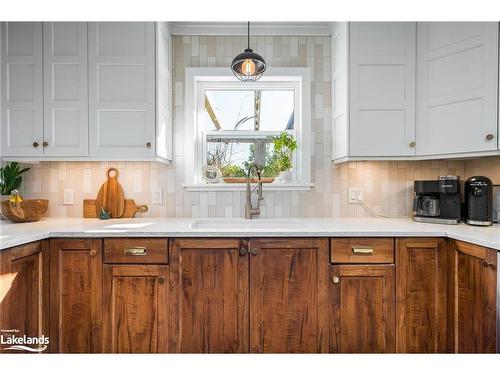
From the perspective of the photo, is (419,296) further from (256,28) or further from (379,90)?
(256,28)

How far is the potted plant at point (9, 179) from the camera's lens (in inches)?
81.6

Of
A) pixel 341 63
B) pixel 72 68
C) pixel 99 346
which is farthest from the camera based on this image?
pixel 341 63

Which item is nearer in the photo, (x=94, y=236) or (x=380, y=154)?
(x=94, y=236)

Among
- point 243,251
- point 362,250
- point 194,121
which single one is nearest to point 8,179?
point 194,121

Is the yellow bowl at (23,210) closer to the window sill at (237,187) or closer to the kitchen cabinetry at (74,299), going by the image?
the kitchen cabinetry at (74,299)

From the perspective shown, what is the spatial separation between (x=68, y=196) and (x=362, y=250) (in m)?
2.10

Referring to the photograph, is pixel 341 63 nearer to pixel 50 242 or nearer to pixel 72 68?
pixel 72 68

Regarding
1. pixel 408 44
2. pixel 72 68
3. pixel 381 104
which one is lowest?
pixel 381 104

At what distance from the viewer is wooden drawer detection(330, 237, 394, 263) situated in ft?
5.40

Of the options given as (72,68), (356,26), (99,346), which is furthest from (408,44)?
(99,346)

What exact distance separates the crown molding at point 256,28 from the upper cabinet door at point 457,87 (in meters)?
0.71

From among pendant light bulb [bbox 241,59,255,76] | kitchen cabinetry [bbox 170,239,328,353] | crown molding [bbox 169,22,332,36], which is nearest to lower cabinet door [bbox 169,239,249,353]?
kitchen cabinetry [bbox 170,239,328,353]

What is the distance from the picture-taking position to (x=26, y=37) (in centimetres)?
198

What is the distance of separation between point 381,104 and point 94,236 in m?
1.94
